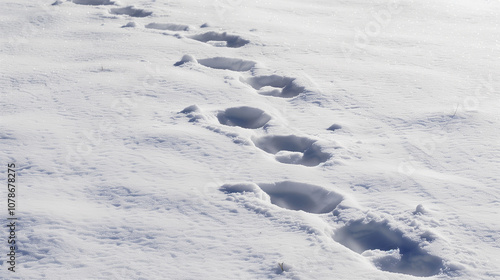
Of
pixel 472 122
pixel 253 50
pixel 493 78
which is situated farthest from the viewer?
pixel 253 50

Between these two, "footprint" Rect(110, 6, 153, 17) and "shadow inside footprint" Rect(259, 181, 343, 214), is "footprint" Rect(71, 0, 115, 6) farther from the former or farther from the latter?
"shadow inside footprint" Rect(259, 181, 343, 214)

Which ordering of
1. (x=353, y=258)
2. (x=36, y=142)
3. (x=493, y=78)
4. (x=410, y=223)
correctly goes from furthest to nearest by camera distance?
(x=493, y=78) < (x=36, y=142) < (x=410, y=223) < (x=353, y=258)

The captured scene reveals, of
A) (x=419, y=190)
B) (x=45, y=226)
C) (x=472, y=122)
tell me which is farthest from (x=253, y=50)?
(x=45, y=226)

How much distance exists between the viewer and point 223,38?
6.25m

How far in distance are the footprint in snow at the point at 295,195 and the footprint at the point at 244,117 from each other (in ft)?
3.06

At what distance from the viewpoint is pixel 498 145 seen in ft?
13.0

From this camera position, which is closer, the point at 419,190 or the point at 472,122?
the point at 419,190

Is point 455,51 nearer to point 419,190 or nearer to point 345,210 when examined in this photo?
point 419,190

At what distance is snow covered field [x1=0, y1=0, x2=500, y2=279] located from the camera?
9.50 ft

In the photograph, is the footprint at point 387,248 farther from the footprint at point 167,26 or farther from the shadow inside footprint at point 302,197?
the footprint at point 167,26

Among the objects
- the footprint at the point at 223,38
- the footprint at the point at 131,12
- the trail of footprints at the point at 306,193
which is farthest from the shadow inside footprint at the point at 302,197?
the footprint at the point at 131,12

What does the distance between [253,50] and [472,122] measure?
2325 millimetres

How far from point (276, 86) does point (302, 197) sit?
5.96 ft

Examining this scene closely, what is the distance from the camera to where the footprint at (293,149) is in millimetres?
3846
